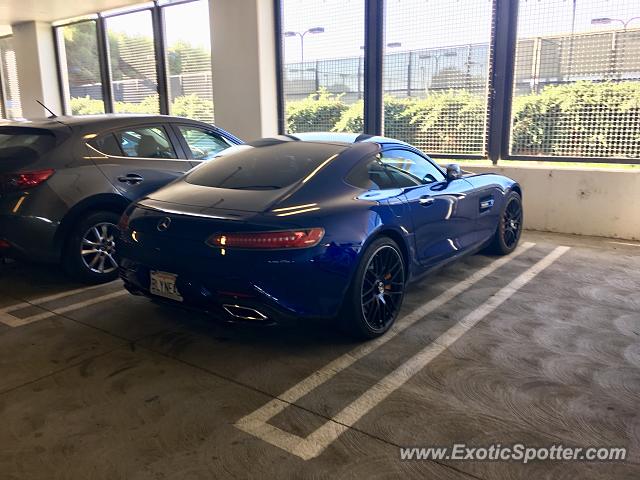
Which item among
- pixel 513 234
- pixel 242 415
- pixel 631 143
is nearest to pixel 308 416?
pixel 242 415

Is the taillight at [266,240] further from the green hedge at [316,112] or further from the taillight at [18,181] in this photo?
the green hedge at [316,112]

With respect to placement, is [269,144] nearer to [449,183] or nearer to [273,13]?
[449,183]

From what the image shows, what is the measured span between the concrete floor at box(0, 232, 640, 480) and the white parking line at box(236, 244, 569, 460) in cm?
2

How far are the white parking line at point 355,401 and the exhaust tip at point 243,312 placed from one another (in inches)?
17.9

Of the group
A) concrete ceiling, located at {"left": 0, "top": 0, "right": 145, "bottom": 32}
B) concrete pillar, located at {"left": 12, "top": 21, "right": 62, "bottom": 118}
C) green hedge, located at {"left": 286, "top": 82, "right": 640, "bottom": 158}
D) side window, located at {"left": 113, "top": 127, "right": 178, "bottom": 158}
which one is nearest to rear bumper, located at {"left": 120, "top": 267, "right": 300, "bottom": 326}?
side window, located at {"left": 113, "top": 127, "right": 178, "bottom": 158}

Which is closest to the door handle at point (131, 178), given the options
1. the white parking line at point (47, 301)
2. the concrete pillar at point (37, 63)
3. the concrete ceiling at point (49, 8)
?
the white parking line at point (47, 301)

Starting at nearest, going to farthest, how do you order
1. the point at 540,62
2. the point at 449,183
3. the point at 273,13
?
the point at 449,183 < the point at 540,62 < the point at 273,13

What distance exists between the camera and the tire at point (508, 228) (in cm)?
583

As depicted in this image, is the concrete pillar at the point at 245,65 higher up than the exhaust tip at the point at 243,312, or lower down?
higher up

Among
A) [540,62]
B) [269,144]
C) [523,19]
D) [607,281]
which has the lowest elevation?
[607,281]

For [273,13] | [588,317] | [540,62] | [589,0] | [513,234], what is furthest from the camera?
[273,13]

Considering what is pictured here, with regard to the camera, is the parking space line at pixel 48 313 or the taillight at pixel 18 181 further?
the taillight at pixel 18 181

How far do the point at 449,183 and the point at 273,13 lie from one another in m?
5.97

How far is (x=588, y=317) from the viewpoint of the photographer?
4.25 metres
